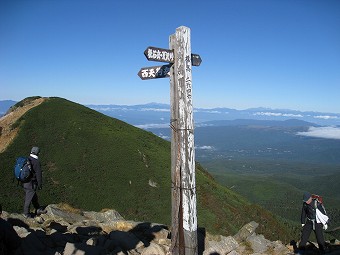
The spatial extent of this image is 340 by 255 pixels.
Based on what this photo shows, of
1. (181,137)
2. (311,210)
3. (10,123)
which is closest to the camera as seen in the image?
(181,137)

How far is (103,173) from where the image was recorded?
44438 millimetres

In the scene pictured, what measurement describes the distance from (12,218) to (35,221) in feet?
3.64

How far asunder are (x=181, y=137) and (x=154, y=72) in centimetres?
220

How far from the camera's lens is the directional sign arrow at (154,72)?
388 inches

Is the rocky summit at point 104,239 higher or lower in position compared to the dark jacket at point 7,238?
lower

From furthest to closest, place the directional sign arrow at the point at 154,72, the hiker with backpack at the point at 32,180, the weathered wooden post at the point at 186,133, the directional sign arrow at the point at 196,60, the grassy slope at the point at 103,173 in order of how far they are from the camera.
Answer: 1. the grassy slope at the point at 103,173
2. the hiker with backpack at the point at 32,180
3. the directional sign arrow at the point at 196,60
4. the directional sign arrow at the point at 154,72
5. the weathered wooden post at the point at 186,133

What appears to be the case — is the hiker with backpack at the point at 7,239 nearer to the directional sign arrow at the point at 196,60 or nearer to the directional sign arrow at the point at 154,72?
the directional sign arrow at the point at 154,72

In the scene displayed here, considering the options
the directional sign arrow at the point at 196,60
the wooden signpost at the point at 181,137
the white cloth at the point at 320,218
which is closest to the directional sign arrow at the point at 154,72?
the wooden signpost at the point at 181,137

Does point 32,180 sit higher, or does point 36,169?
point 36,169

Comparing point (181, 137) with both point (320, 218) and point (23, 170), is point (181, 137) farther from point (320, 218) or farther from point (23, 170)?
point (23, 170)

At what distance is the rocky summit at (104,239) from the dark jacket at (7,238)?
1.84 m

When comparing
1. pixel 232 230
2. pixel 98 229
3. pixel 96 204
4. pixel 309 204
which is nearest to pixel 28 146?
pixel 96 204

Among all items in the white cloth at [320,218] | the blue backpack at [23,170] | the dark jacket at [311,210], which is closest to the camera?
the white cloth at [320,218]

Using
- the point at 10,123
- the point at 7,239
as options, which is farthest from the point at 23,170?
the point at 10,123
